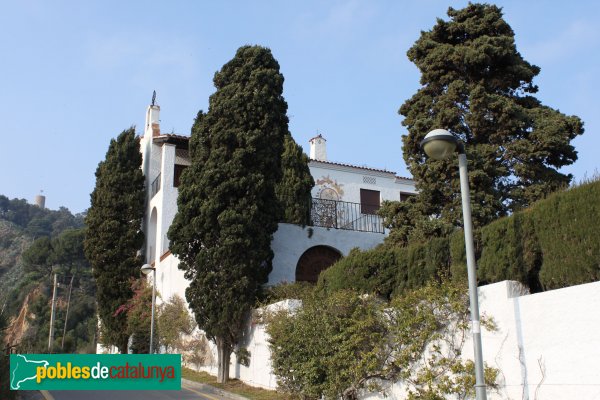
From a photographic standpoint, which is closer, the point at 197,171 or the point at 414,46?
the point at 414,46

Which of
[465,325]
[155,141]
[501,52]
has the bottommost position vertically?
[465,325]

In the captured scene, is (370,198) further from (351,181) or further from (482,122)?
(482,122)

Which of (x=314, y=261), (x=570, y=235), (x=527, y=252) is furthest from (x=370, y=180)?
(x=570, y=235)

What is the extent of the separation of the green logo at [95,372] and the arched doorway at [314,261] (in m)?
4.89

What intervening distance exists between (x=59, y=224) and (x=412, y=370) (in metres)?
114

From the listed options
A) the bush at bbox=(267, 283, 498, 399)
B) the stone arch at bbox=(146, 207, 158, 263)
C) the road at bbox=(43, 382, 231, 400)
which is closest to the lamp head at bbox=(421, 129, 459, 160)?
the bush at bbox=(267, 283, 498, 399)

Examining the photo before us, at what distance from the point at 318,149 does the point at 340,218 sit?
10.8 m

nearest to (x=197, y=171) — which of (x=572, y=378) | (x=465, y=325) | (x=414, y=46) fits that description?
(x=414, y=46)

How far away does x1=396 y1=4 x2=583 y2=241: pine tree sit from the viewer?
1353 centimetres

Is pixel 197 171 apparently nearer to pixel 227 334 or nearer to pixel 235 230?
pixel 235 230

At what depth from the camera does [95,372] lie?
58.6 feet

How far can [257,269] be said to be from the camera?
17.2m

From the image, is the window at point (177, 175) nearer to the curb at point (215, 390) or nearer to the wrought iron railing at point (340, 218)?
the wrought iron railing at point (340, 218)

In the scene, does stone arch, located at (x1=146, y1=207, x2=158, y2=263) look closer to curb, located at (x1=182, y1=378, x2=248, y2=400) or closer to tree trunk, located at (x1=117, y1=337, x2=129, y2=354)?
tree trunk, located at (x1=117, y1=337, x2=129, y2=354)
